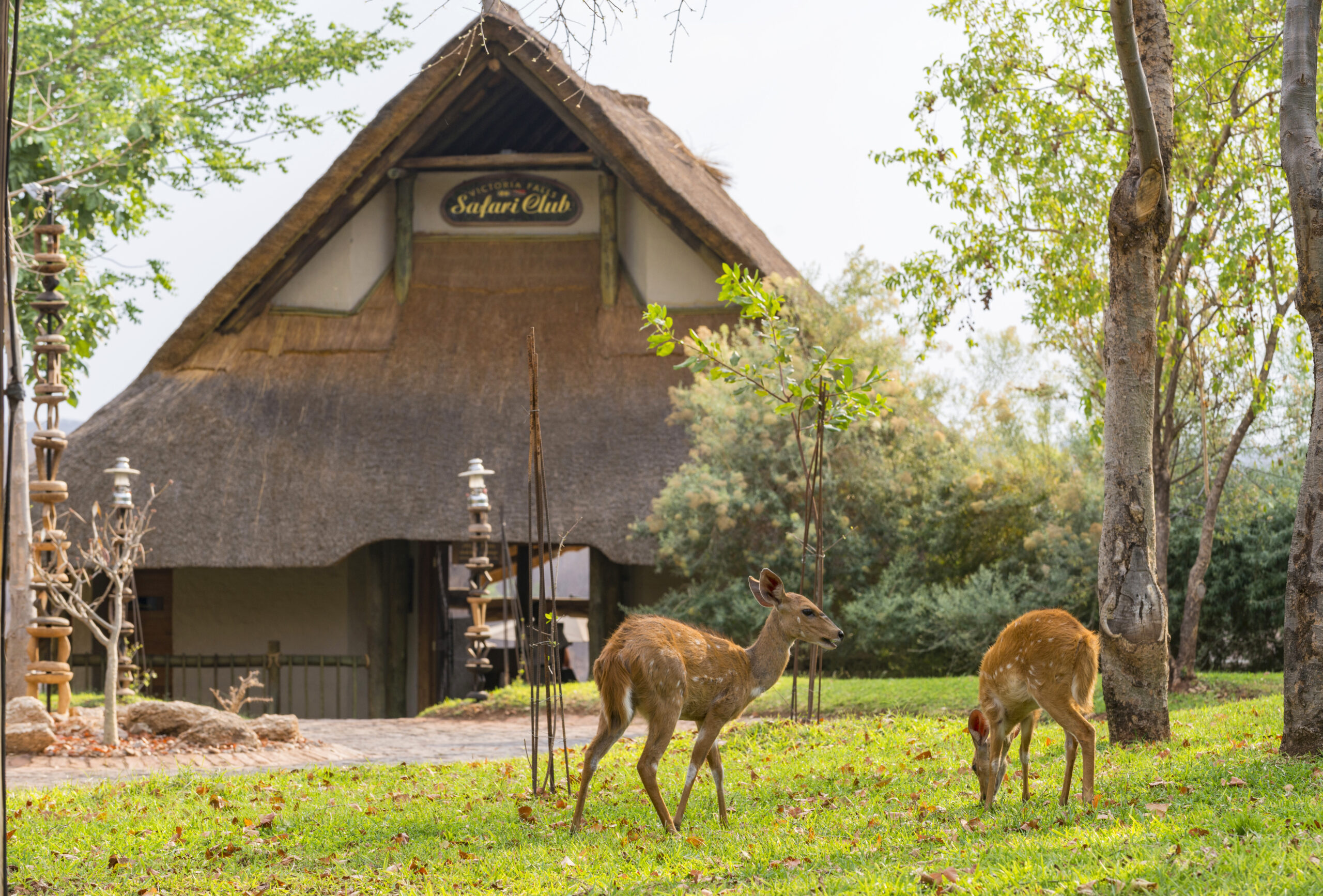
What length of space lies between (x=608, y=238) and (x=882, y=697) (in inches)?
303

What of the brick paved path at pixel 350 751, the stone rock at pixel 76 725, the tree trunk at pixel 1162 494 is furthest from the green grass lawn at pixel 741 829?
the stone rock at pixel 76 725

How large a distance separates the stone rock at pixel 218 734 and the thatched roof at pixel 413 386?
4033 millimetres

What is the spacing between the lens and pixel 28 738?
9.41m

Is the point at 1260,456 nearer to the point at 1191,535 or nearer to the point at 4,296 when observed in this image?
the point at 1191,535

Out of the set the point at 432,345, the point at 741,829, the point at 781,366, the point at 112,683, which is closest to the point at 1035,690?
the point at 741,829

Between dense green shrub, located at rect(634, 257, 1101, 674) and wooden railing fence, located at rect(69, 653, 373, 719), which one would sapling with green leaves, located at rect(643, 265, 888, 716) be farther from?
wooden railing fence, located at rect(69, 653, 373, 719)

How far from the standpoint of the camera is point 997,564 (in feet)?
43.6

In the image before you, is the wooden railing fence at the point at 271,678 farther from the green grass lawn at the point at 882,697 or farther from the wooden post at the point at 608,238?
the wooden post at the point at 608,238

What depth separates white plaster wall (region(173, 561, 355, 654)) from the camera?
50.8ft

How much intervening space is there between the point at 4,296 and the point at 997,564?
11.4 m

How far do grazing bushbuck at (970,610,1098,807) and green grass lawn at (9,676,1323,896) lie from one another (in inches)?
9.0

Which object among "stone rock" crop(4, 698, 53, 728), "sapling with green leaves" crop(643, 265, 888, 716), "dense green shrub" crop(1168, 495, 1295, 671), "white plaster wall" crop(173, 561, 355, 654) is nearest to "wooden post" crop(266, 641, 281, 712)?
"white plaster wall" crop(173, 561, 355, 654)

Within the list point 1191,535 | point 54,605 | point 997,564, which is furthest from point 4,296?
point 1191,535

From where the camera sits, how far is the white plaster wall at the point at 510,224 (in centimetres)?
1641
